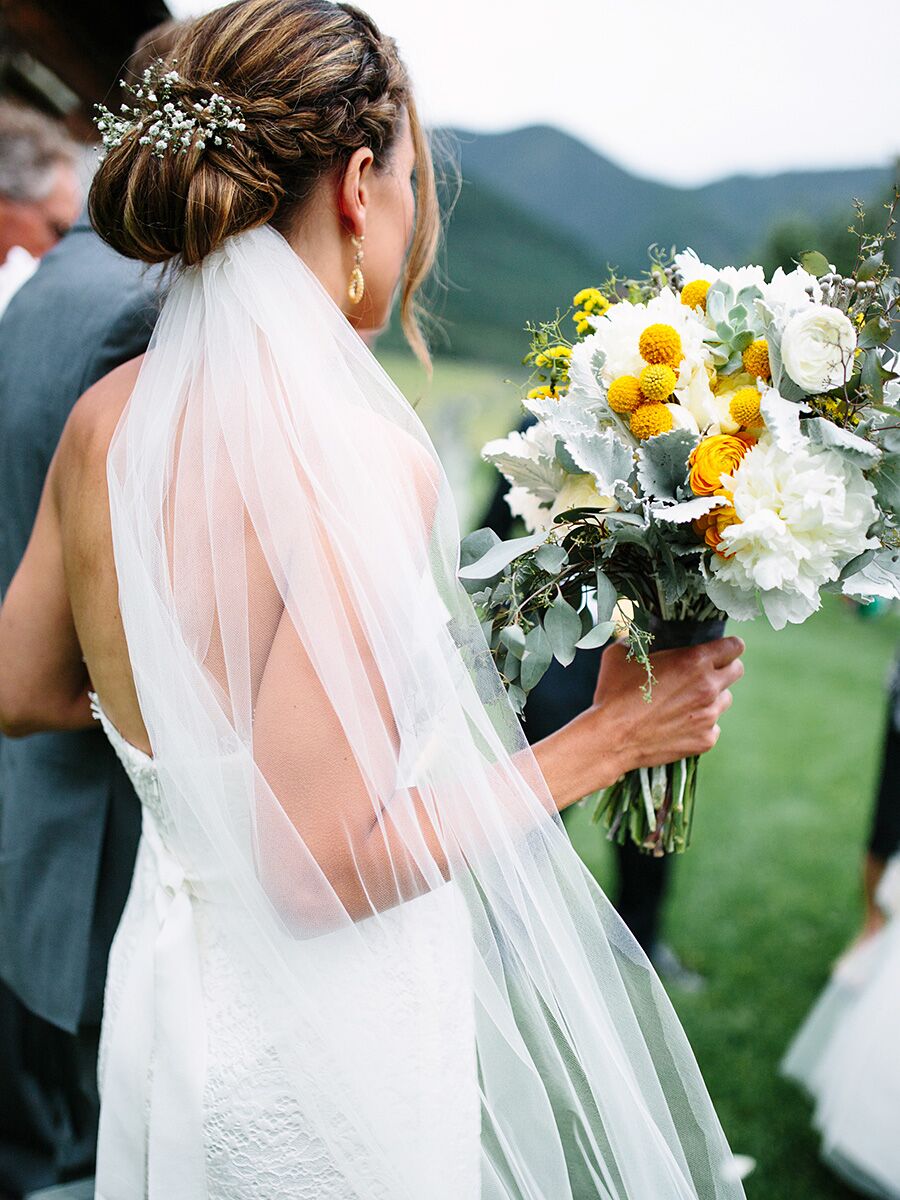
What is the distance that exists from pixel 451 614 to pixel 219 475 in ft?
1.17

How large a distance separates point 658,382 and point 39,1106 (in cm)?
248

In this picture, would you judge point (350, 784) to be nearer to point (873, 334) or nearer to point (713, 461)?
point (713, 461)

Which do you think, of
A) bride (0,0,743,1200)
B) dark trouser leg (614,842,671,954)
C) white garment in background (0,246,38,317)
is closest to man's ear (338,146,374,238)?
bride (0,0,743,1200)

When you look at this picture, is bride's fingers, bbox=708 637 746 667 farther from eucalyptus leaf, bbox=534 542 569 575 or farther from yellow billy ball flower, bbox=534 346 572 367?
yellow billy ball flower, bbox=534 346 572 367

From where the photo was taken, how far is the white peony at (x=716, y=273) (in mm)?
1417

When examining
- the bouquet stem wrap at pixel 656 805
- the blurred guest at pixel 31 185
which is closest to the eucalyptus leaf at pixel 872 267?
the bouquet stem wrap at pixel 656 805

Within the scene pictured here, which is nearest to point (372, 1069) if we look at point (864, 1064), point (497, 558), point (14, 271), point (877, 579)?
point (497, 558)

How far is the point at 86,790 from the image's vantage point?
2152 millimetres

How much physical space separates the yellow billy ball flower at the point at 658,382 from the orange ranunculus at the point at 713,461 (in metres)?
0.09

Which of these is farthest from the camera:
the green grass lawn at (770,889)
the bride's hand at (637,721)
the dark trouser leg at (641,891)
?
the dark trouser leg at (641,891)

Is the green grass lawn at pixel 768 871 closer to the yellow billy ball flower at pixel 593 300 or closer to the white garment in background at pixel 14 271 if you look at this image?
the yellow billy ball flower at pixel 593 300

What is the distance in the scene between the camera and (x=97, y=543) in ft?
4.81

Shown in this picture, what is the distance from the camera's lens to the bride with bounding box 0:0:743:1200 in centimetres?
127

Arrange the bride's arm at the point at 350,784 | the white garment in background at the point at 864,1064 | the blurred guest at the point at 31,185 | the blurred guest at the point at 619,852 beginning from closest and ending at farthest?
1. the bride's arm at the point at 350,784
2. the white garment in background at the point at 864,1064
3. the blurred guest at the point at 619,852
4. the blurred guest at the point at 31,185
